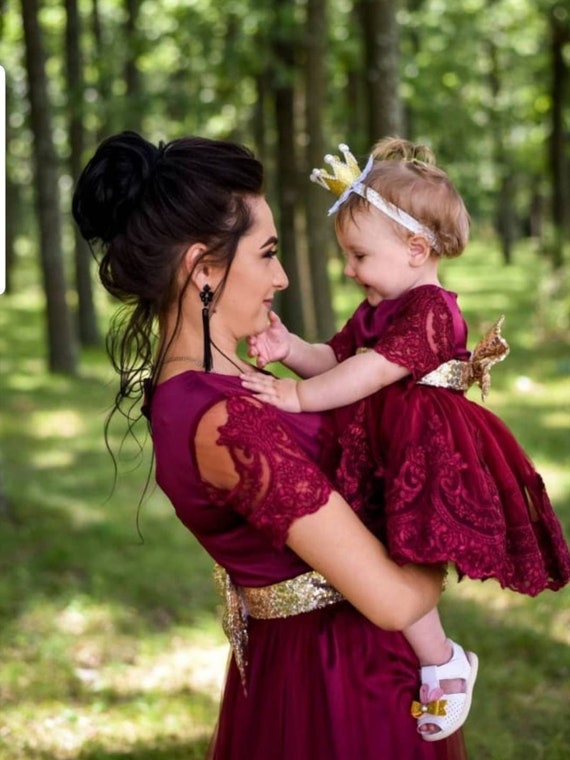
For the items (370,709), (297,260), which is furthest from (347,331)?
(297,260)

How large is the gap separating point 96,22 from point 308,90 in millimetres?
6996

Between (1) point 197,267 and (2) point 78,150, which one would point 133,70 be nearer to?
(2) point 78,150

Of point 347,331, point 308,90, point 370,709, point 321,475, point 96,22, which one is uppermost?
point 96,22

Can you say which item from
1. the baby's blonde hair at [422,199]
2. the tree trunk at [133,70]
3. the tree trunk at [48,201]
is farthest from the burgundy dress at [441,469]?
the tree trunk at [133,70]

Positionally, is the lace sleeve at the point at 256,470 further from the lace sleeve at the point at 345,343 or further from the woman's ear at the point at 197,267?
the lace sleeve at the point at 345,343

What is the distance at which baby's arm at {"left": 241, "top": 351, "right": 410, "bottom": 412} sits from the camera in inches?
108

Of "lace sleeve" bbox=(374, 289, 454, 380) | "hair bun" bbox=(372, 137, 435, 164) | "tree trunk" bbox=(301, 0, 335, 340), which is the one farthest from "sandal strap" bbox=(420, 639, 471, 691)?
"tree trunk" bbox=(301, 0, 335, 340)

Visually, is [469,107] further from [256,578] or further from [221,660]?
[256,578]

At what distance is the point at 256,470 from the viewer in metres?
2.55

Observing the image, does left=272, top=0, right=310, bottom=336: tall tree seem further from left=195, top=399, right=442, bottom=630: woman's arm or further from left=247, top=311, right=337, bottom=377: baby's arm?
left=195, top=399, right=442, bottom=630: woman's arm

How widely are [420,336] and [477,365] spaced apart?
19 centimetres

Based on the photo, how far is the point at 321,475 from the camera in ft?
8.50

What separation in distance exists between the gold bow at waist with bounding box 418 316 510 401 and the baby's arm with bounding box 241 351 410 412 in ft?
0.42

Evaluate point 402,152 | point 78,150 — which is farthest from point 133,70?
point 402,152
